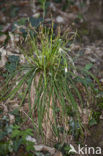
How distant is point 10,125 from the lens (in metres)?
1.83

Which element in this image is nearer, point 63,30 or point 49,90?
point 49,90

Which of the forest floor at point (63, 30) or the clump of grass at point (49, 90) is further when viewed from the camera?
the forest floor at point (63, 30)

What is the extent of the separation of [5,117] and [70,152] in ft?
2.47

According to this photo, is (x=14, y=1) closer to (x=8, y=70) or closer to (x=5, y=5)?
(x=5, y=5)

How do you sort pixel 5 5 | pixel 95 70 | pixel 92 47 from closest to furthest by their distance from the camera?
pixel 95 70
pixel 92 47
pixel 5 5

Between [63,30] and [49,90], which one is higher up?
[63,30]

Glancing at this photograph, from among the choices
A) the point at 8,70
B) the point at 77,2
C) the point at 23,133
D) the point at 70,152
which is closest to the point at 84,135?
the point at 70,152

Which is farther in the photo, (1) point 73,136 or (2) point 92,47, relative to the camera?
(2) point 92,47

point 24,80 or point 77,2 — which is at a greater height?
point 77,2

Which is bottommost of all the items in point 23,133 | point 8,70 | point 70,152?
point 70,152

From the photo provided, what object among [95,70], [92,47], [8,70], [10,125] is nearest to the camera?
[10,125]

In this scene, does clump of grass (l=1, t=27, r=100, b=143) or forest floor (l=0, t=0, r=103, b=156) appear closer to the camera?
clump of grass (l=1, t=27, r=100, b=143)

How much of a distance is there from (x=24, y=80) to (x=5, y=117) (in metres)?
0.46

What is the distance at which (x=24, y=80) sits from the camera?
6.87ft
